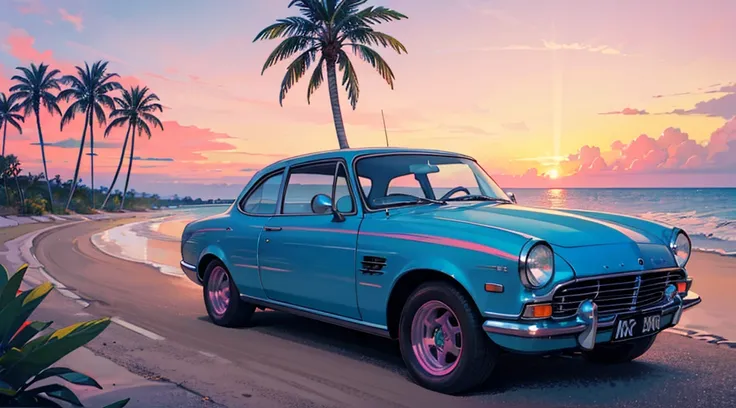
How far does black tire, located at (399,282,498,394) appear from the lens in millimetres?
4777

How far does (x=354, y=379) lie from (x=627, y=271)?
2.16m

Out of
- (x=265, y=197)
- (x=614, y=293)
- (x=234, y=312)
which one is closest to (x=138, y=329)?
(x=234, y=312)

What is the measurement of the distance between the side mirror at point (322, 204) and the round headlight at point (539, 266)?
2041 mm

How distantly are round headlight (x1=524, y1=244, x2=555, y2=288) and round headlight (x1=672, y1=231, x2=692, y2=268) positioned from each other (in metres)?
1.44

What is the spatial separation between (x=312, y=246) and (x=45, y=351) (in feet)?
8.91

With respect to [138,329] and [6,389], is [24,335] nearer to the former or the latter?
[6,389]

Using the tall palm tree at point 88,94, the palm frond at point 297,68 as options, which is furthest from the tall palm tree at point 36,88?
the palm frond at point 297,68

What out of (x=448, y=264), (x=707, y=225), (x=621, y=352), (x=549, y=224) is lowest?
(x=707, y=225)

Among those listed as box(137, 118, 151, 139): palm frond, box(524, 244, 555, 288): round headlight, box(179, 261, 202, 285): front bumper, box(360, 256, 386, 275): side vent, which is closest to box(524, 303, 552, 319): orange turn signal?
box(524, 244, 555, 288): round headlight

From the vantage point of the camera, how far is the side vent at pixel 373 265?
5.49m

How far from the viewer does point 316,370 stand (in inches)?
227

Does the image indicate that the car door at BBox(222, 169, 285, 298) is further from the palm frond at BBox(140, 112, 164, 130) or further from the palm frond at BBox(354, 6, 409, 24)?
the palm frond at BBox(140, 112, 164, 130)

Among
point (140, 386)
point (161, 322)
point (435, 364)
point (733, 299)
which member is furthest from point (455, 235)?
point (733, 299)

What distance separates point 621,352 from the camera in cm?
593
